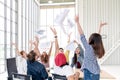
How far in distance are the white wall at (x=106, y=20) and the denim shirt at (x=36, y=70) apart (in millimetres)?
14382

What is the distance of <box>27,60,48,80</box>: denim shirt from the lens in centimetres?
383

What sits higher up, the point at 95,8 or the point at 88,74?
the point at 95,8

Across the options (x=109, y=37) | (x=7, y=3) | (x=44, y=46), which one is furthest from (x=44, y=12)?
(x=44, y=46)

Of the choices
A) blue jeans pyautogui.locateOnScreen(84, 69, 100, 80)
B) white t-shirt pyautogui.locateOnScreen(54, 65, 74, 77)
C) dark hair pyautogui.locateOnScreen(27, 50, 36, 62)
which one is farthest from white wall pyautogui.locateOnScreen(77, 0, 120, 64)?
blue jeans pyautogui.locateOnScreen(84, 69, 100, 80)

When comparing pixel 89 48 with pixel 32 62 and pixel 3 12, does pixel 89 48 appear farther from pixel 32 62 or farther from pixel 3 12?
pixel 3 12

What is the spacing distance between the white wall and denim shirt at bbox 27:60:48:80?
14.4 metres

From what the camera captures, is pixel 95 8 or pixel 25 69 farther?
pixel 95 8

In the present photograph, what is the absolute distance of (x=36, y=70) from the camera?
151 inches

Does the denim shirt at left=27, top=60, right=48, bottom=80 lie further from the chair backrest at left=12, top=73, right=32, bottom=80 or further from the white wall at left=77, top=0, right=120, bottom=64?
the white wall at left=77, top=0, right=120, bottom=64

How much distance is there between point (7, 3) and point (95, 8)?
9542 millimetres

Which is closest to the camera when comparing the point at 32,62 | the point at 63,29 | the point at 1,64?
the point at 32,62

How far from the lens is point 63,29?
13.8 ft

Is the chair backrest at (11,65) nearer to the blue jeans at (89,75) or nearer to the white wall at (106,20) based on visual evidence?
the blue jeans at (89,75)

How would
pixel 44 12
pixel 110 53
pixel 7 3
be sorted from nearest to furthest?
pixel 7 3, pixel 110 53, pixel 44 12
